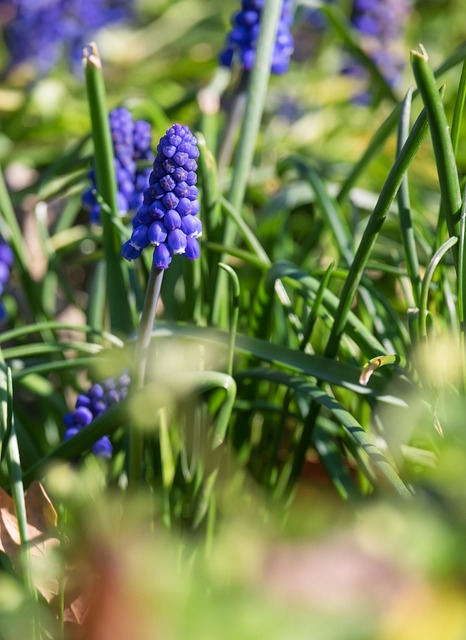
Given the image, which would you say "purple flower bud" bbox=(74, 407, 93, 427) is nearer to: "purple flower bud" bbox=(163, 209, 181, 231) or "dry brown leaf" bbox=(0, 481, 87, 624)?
"dry brown leaf" bbox=(0, 481, 87, 624)

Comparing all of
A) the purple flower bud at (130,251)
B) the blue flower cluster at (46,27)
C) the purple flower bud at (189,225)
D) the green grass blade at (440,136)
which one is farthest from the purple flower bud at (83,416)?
the blue flower cluster at (46,27)

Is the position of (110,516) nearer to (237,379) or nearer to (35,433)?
(237,379)

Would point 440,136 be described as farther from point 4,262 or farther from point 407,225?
point 4,262

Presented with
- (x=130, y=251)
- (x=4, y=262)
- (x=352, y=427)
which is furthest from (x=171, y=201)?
(x=4, y=262)

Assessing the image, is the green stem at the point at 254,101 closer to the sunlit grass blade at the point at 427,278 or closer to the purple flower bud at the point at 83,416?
the purple flower bud at the point at 83,416

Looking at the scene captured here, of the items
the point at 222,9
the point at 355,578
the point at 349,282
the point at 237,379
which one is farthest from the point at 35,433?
the point at 222,9

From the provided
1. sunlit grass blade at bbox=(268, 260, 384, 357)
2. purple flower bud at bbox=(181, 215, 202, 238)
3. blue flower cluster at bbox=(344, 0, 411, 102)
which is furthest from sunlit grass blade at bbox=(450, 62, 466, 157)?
blue flower cluster at bbox=(344, 0, 411, 102)
